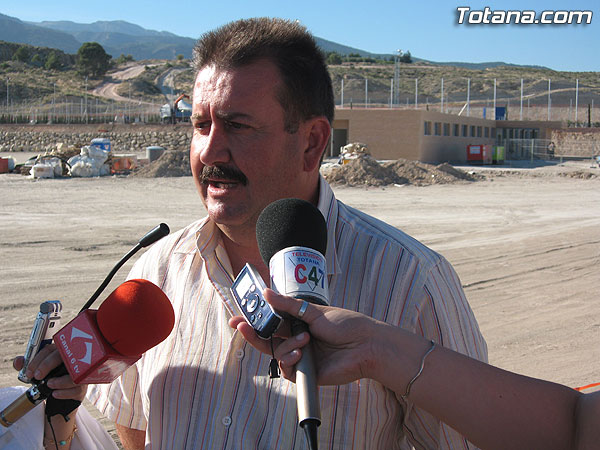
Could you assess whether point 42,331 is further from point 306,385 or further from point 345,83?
point 345,83

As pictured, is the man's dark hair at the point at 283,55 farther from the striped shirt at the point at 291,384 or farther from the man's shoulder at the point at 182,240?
the man's shoulder at the point at 182,240

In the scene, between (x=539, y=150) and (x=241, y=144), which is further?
(x=539, y=150)

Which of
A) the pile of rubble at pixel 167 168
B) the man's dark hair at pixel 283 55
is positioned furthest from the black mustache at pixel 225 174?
the pile of rubble at pixel 167 168

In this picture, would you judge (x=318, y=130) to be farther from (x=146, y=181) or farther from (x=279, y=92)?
(x=146, y=181)

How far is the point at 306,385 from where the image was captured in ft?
4.16

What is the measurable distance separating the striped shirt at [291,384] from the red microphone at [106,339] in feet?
1.09

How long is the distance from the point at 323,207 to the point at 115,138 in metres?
47.2

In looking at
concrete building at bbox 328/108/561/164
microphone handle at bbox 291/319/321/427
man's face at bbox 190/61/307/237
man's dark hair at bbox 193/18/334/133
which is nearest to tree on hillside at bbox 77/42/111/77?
concrete building at bbox 328/108/561/164

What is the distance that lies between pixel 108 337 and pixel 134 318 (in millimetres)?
87

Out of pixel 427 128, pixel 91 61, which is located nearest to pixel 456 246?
pixel 427 128

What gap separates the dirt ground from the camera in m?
6.45

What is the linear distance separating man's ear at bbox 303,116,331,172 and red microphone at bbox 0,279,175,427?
2.65 ft

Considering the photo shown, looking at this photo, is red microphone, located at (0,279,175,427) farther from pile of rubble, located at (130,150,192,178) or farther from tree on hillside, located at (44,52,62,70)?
tree on hillside, located at (44,52,62,70)

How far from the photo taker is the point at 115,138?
4694 cm
